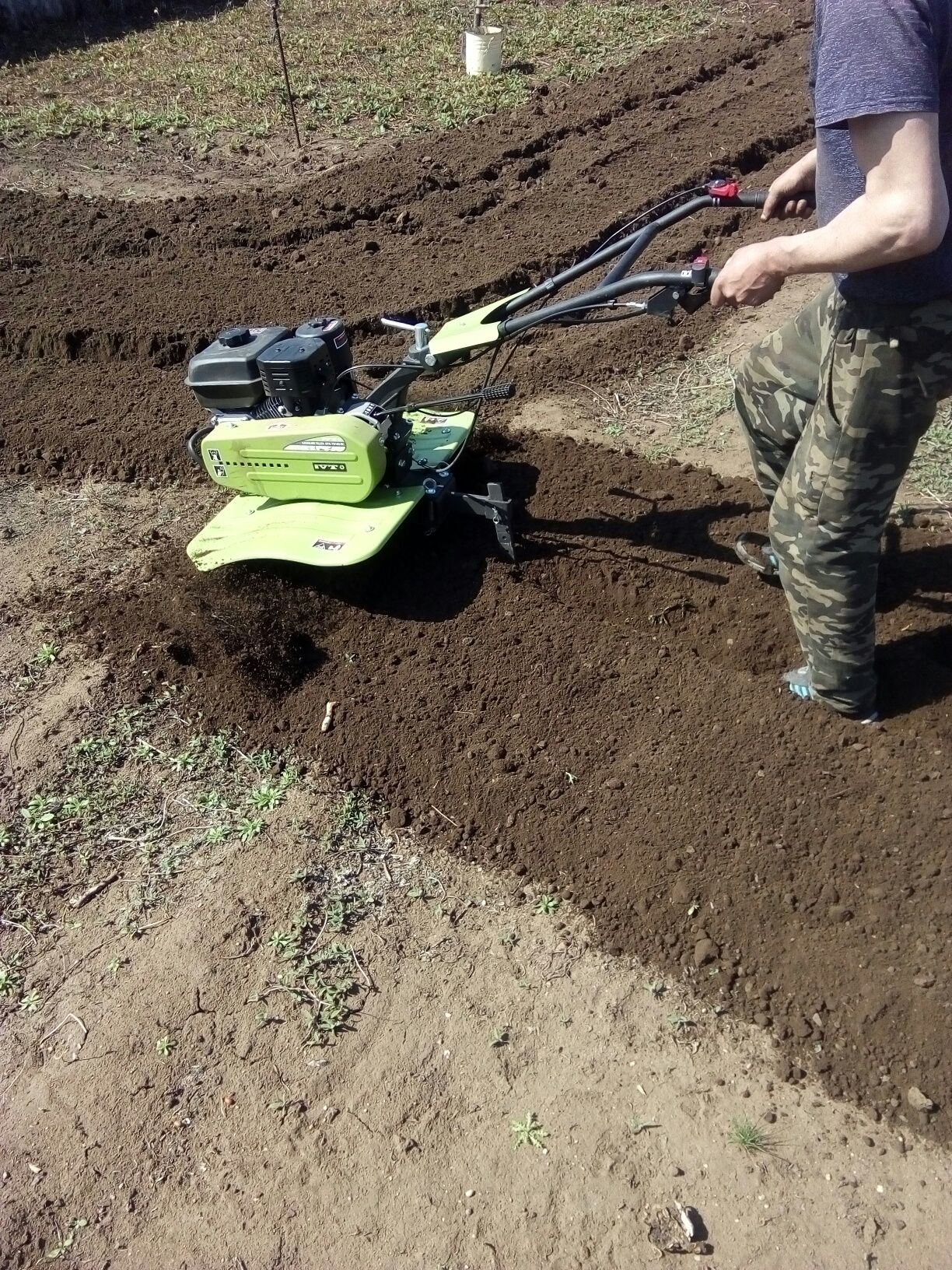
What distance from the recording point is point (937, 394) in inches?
98.3

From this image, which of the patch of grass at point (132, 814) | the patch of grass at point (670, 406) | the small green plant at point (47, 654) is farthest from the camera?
the patch of grass at point (670, 406)

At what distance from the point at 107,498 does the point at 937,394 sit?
363cm

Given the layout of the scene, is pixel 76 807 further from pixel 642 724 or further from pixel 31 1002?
pixel 642 724

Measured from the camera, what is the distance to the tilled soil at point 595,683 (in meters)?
2.61

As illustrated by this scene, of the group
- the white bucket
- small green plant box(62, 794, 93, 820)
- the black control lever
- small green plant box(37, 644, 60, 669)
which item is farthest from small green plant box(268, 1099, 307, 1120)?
the white bucket

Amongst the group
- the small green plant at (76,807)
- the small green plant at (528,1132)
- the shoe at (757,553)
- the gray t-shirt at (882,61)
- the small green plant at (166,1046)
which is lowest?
the small green plant at (528,1132)

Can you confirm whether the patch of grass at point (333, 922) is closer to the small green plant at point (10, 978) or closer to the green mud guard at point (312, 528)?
the small green plant at point (10, 978)

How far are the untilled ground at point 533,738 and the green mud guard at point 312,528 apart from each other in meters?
0.23

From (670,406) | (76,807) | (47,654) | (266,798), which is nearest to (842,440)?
(266,798)

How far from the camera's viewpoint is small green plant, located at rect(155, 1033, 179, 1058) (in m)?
2.58

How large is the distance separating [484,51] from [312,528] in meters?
7.63

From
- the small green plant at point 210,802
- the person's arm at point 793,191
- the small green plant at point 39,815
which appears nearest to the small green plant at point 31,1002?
the small green plant at point 39,815

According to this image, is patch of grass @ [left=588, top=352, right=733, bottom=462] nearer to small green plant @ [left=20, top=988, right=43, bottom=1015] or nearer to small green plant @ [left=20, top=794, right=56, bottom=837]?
small green plant @ [left=20, top=794, right=56, bottom=837]

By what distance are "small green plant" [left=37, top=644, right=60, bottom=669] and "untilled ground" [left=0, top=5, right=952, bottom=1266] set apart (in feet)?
0.04
